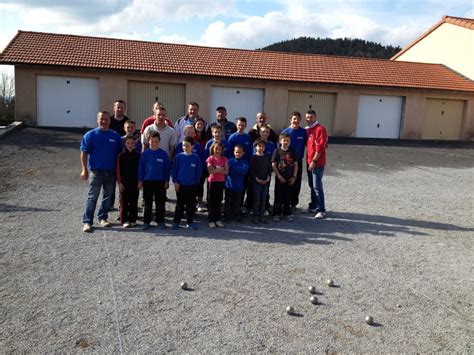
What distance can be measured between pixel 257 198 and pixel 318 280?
248 cm

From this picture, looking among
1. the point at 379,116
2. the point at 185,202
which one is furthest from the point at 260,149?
the point at 379,116

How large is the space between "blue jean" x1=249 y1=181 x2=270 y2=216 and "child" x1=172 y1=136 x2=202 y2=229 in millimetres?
1037

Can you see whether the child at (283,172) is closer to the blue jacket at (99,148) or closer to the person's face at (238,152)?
the person's face at (238,152)

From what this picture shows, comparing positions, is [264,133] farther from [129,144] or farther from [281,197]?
[129,144]

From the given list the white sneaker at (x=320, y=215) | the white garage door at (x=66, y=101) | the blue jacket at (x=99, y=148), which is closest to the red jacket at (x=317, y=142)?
the white sneaker at (x=320, y=215)

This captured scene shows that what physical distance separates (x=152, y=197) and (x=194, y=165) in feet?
2.59

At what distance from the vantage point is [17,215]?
21.8 ft

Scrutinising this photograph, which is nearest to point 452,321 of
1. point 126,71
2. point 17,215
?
point 17,215

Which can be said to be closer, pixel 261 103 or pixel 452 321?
pixel 452 321

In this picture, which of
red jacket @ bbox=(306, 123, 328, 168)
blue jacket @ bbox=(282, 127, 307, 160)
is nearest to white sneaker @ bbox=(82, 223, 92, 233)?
blue jacket @ bbox=(282, 127, 307, 160)

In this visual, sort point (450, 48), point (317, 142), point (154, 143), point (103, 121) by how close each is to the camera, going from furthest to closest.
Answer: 1. point (450, 48)
2. point (317, 142)
3. point (154, 143)
4. point (103, 121)

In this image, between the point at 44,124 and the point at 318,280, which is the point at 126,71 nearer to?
the point at 44,124

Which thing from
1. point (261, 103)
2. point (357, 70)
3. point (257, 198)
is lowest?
point (257, 198)

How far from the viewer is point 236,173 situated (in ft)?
22.6
